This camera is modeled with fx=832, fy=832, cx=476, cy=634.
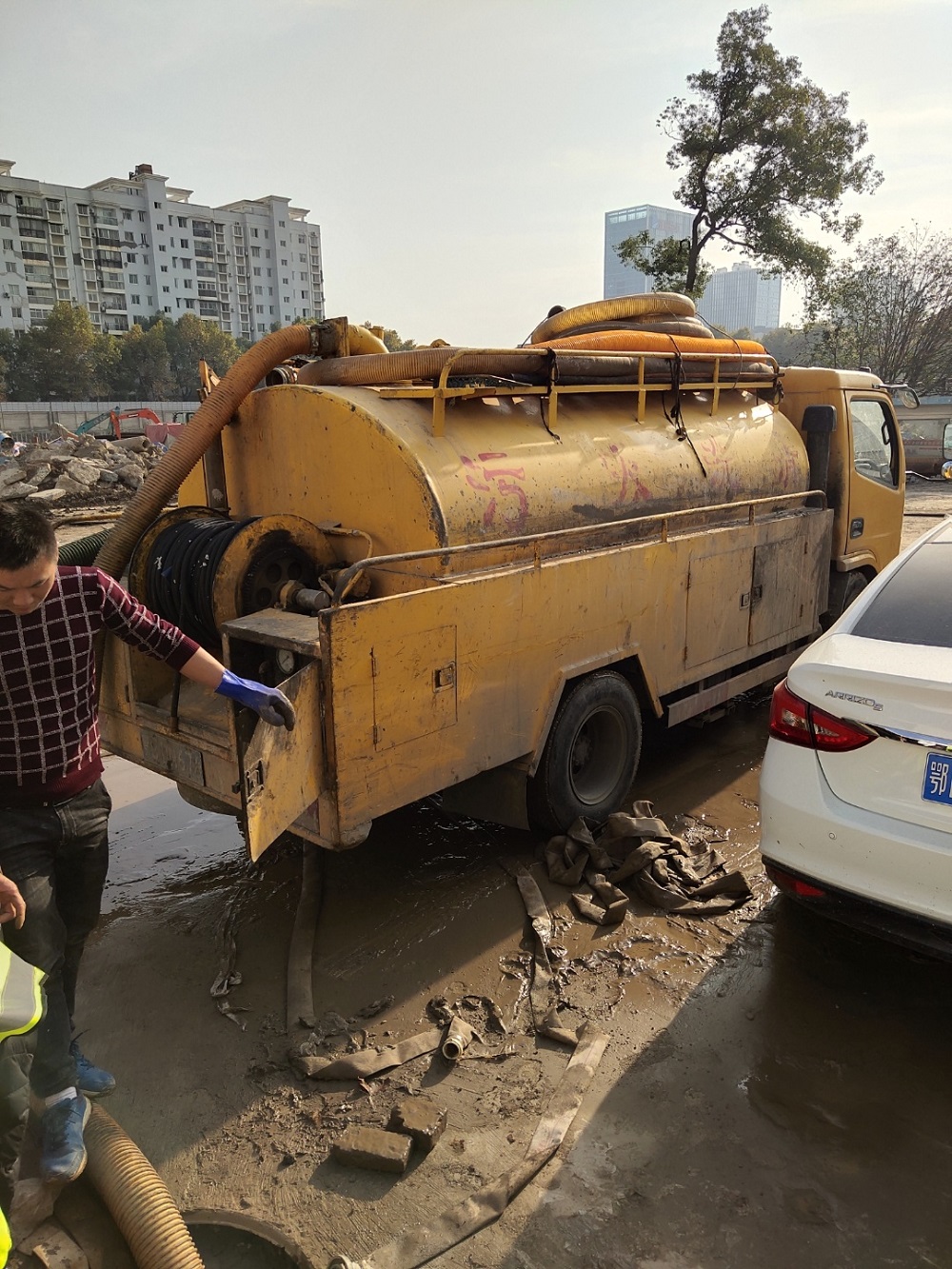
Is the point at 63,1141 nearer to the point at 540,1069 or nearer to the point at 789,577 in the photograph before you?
the point at 540,1069

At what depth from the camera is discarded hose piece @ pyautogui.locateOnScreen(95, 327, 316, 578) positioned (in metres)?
4.26

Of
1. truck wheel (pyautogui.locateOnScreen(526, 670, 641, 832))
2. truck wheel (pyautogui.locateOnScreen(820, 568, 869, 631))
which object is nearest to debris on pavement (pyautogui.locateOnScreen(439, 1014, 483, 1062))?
truck wheel (pyautogui.locateOnScreen(526, 670, 641, 832))

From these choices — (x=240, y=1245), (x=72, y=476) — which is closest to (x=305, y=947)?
(x=240, y=1245)

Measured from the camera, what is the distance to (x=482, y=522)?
13.1 feet

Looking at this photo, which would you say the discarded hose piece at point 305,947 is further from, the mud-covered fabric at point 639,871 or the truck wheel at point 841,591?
the truck wheel at point 841,591

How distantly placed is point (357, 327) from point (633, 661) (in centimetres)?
245

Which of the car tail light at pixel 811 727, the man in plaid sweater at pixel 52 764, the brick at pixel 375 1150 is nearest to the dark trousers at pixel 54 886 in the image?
the man in plaid sweater at pixel 52 764

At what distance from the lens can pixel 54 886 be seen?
2.72m

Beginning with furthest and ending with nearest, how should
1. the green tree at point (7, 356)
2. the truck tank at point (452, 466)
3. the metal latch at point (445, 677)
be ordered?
the green tree at point (7, 356), the truck tank at point (452, 466), the metal latch at point (445, 677)

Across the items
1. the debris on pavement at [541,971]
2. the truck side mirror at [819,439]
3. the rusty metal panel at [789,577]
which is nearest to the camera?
the debris on pavement at [541,971]

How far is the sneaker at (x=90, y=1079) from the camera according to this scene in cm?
282

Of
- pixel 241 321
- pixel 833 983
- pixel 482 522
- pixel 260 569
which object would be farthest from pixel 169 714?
pixel 241 321

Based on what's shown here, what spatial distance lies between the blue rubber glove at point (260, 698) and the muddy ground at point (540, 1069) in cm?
125

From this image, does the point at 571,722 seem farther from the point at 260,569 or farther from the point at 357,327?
the point at 357,327
